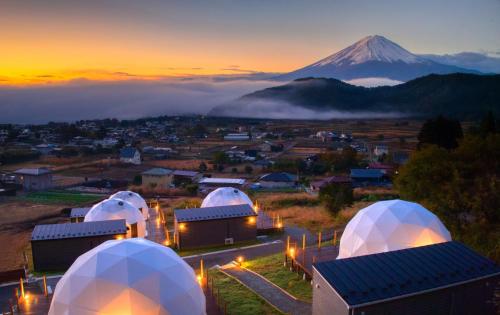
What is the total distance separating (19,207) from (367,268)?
4204 cm

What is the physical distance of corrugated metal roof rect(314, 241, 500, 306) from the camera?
1015 cm

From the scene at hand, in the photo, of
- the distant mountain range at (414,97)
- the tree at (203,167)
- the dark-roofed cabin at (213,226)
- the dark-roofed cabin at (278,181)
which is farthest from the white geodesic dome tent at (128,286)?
the distant mountain range at (414,97)

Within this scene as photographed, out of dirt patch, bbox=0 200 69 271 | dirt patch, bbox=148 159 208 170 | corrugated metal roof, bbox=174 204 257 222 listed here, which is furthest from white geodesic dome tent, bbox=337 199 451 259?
dirt patch, bbox=148 159 208 170

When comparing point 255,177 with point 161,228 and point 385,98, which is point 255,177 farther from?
point 385,98

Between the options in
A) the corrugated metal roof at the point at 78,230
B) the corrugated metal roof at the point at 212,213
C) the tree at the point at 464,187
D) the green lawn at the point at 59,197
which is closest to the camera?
Result: the tree at the point at 464,187

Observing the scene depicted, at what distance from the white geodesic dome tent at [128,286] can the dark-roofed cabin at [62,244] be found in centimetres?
908

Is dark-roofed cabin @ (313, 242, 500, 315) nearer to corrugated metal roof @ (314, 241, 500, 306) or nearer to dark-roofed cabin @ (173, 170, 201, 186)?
corrugated metal roof @ (314, 241, 500, 306)

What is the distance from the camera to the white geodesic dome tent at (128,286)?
10.7 meters

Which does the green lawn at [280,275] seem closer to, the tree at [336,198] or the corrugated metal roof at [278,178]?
the tree at [336,198]

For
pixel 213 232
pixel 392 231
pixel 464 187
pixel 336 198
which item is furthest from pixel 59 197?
pixel 464 187

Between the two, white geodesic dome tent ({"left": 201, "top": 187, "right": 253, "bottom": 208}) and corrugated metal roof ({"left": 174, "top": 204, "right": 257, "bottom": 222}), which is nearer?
corrugated metal roof ({"left": 174, "top": 204, "right": 257, "bottom": 222})

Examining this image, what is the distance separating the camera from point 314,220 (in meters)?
28.8

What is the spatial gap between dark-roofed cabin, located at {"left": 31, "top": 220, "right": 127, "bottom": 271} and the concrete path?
7.72 metres

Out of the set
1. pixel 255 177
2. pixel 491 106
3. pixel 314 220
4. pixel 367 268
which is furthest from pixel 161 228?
pixel 491 106
